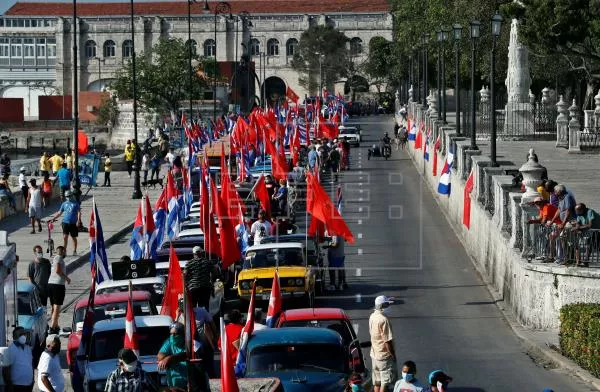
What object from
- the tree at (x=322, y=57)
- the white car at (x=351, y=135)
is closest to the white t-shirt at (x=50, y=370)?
the white car at (x=351, y=135)

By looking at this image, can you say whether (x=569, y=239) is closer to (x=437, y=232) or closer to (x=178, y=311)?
(x=178, y=311)

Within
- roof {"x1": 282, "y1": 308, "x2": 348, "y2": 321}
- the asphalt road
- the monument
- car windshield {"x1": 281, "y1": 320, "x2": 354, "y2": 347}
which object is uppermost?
the monument

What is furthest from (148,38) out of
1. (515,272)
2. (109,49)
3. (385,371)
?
(385,371)

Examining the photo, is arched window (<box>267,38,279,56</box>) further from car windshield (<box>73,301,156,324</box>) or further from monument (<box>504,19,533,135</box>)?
car windshield (<box>73,301,156,324</box>)

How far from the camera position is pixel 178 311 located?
70.8 feet

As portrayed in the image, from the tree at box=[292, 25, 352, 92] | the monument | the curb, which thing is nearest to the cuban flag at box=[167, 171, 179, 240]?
the curb

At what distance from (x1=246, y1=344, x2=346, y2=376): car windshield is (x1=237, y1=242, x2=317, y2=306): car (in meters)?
8.34

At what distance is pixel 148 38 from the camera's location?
588 ft

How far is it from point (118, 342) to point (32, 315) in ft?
10.6

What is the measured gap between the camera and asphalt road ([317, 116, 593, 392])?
21.4m

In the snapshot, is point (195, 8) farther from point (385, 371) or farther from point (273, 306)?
point (385, 371)

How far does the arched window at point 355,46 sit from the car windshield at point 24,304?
502 ft

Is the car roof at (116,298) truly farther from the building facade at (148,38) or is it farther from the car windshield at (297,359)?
the building facade at (148,38)

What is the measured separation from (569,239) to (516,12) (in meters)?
32.3
